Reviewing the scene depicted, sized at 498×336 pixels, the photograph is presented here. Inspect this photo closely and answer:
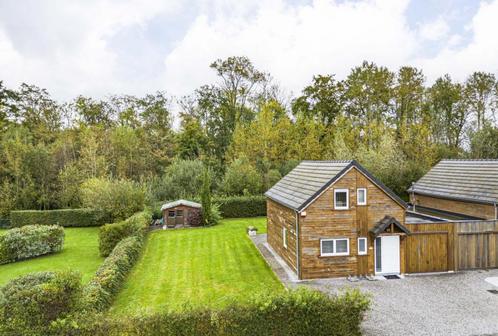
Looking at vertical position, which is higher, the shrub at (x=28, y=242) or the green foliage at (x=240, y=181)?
the green foliage at (x=240, y=181)

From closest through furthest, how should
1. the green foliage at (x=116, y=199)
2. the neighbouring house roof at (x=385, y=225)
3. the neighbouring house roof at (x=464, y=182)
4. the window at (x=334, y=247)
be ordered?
the neighbouring house roof at (x=385, y=225) → the window at (x=334, y=247) → the neighbouring house roof at (x=464, y=182) → the green foliage at (x=116, y=199)

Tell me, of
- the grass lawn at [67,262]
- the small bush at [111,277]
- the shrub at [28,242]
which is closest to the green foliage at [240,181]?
the grass lawn at [67,262]

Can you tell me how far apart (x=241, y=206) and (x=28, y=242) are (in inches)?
692

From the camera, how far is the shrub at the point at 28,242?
21.0 metres

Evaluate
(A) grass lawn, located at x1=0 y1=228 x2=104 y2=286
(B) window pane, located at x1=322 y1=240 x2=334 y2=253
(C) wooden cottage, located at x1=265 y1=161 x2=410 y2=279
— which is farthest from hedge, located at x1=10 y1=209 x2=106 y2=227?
(B) window pane, located at x1=322 y1=240 x2=334 y2=253

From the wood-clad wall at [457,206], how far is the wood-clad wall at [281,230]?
32.6 feet

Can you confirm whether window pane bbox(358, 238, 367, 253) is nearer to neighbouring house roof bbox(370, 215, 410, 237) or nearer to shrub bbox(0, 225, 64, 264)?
neighbouring house roof bbox(370, 215, 410, 237)

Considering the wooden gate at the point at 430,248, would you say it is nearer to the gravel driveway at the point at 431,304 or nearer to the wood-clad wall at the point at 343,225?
the gravel driveway at the point at 431,304

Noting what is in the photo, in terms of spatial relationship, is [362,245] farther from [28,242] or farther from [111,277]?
[28,242]

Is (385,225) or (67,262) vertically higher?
(385,225)

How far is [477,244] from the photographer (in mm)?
16109

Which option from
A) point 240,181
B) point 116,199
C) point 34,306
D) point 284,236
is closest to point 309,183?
point 284,236

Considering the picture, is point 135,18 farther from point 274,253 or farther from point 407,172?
point 407,172

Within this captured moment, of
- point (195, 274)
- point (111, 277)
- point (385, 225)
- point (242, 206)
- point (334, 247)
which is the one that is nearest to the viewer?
point (111, 277)
